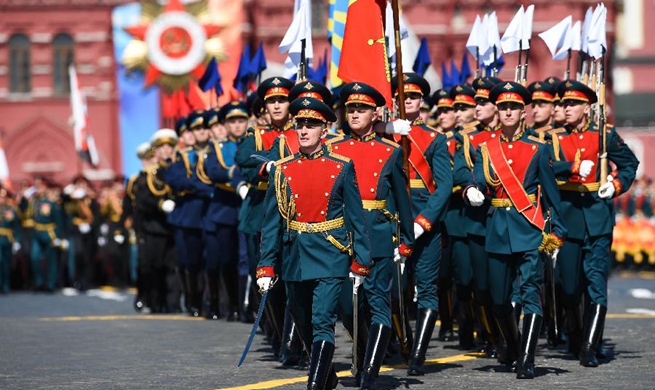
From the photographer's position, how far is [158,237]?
19359mm

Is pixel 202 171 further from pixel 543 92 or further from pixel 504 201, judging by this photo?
pixel 504 201

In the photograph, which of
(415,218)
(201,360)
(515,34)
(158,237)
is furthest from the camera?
(158,237)

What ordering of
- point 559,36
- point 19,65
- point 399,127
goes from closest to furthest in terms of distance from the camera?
1. point 399,127
2. point 559,36
3. point 19,65

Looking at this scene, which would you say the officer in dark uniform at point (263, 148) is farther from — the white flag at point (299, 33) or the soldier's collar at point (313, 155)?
the soldier's collar at point (313, 155)

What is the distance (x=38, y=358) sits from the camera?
13242 mm

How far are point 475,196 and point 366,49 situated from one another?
4.82 ft

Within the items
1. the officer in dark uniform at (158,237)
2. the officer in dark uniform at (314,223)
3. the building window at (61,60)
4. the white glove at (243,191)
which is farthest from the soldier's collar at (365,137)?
the building window at (61,60)

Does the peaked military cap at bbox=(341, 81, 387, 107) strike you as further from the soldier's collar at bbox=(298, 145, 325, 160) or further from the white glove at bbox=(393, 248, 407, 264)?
the white glove at bbox=(393, 248, 407, 264)

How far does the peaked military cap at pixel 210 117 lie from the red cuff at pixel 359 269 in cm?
764

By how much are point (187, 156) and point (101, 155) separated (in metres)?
35.1

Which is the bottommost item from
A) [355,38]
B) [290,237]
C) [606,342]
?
[606,342]

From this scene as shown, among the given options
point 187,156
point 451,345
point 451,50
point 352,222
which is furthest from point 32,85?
point 352,222

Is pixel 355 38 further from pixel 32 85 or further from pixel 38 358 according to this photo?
pixel 32 85

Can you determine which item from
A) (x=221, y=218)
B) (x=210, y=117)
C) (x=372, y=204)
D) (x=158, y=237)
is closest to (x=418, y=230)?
(x=372, y=204)
